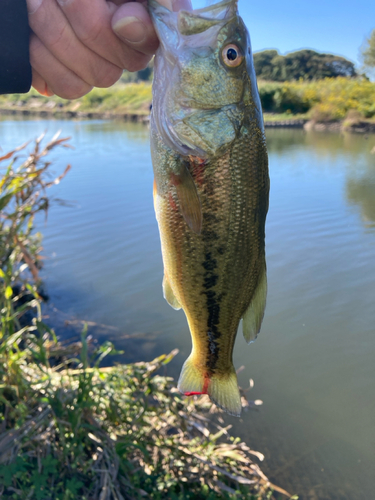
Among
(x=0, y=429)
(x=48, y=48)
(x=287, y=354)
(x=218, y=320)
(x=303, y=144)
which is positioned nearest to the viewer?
(x=48, y=48)

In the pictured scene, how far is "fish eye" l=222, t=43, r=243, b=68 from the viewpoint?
5.38 ft

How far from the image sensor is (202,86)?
1.66m

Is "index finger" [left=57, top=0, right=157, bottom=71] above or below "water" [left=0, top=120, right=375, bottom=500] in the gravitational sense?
above

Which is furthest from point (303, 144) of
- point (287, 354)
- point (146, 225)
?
point (287, 354)

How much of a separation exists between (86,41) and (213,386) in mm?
1715

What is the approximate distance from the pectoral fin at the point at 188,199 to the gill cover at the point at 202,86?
116 millimetres

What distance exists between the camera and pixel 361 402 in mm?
5039

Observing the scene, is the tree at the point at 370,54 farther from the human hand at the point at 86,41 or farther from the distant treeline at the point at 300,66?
the human hand at the point at 86,41

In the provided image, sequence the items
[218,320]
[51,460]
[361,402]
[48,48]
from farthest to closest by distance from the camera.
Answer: [361,402] < [51,460] < [218,320] < [48,48]

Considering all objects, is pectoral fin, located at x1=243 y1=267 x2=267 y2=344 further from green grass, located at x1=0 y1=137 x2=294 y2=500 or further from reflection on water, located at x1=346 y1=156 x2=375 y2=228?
reflection on water, located at x1=346 y1=156 x2=375 y2=228

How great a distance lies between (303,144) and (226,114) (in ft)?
85.9

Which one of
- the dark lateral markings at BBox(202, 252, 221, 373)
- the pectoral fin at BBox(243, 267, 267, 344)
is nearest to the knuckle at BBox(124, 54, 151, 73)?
the dark lateral markings at BBox(202, 252, 221, 373)

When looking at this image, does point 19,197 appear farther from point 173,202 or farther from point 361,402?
point 361,402

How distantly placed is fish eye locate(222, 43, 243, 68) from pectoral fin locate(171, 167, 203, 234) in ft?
1.64
